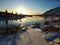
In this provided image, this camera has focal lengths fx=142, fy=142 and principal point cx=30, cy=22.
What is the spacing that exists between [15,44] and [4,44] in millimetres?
886

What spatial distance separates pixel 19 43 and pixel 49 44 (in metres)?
2.49

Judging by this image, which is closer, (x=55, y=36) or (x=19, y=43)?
(x=19, y=43)

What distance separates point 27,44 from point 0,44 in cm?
221

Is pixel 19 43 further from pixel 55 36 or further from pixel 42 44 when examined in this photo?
pixel 55 36

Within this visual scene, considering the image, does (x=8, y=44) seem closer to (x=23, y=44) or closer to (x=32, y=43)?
(x=23, y=44)

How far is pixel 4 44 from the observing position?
37.7ft

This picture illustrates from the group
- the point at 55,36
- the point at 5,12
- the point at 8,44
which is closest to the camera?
the point at 8,44

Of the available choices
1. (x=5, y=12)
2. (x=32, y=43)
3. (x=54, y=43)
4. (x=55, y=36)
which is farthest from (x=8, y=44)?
(x=5, y=12)

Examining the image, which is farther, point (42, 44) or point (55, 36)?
point (55, 36)

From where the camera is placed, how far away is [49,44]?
11.6 m

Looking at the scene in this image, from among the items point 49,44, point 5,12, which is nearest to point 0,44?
point 49,44

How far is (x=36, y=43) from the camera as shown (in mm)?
11945

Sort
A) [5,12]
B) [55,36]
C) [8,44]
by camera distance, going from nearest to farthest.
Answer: [8,44] → [55,36] → [5,12]

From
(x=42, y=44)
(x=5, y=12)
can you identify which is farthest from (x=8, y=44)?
(x=5, y=12)
